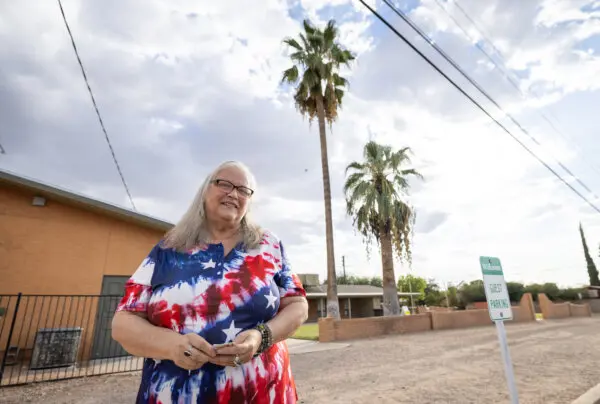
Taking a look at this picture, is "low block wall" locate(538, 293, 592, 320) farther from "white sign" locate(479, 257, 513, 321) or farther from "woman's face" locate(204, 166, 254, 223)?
"woman's face" locate(204, 166, 254, 223)

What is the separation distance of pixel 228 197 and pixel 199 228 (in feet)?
0.77

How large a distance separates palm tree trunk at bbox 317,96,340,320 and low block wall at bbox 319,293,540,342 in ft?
2.19

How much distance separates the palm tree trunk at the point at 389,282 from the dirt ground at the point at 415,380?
23.6ft

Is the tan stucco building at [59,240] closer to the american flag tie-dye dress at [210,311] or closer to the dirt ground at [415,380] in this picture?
the dirt ground at [415,380]

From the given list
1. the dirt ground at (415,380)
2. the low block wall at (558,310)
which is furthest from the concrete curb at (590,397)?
the low block wall at (558,310)

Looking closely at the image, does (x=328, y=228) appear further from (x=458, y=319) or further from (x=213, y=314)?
(x=213, y=314)

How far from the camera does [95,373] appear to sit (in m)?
7.17

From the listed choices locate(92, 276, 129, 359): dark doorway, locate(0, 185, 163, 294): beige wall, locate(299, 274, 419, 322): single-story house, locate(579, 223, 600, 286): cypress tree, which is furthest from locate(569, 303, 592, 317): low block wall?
locate(0, 185, 163, 294): beige wall

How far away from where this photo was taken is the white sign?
3873 mm

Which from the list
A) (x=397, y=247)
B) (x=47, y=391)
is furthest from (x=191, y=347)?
(x=397, y=247)

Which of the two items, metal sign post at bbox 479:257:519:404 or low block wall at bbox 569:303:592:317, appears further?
low block wall at bbox 569:303:592:317

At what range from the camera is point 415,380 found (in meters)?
5.96

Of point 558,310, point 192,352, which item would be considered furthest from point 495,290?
point 558,310

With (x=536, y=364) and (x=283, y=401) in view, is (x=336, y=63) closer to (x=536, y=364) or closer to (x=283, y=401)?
(x=536, y=364)
